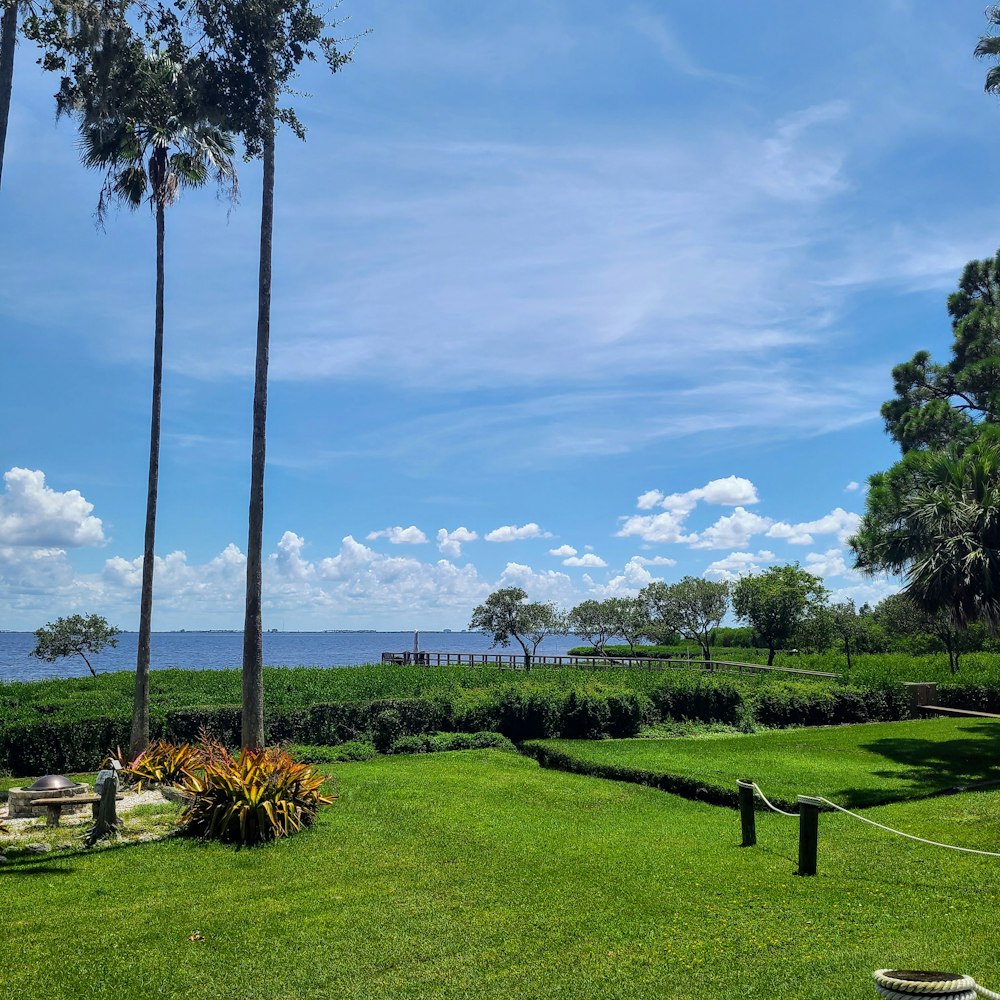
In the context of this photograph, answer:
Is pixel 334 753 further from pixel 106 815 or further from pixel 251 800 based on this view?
pixel 251 800

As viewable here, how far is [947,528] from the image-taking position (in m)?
18.7

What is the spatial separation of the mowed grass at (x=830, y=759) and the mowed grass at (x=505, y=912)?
2.62m

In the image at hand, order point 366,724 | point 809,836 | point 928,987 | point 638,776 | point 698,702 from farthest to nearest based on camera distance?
point 698,702
point 366,724
point 638,776
point 809,836
point 928,987

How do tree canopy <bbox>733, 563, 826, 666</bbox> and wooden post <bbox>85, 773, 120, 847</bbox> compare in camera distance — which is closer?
wooden post <bbox>85, 773, 120, 847</bbox>

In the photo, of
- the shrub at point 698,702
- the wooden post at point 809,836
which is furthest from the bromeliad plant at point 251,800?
the shrub at point 698,702

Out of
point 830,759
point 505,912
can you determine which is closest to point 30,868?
point 505,912

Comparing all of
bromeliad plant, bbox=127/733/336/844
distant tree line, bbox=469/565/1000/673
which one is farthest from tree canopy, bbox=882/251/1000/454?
bromeliad plant, bbox=127/733/336/844

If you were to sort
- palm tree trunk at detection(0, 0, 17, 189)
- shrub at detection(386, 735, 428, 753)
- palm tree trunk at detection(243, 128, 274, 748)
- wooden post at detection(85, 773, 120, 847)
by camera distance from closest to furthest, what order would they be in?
palm tree trunk at detection(0, 0, 17, 189), wooden post at detection(85, 773, 120, 847), palm tree trunk at detection(243, 128, 274, 748), shrub at detection(386, 735, 428, 753)

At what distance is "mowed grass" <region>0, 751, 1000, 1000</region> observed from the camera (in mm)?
6238

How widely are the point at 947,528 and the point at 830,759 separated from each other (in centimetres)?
606

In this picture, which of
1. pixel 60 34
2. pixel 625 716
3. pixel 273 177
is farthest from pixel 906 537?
pixel 60 34

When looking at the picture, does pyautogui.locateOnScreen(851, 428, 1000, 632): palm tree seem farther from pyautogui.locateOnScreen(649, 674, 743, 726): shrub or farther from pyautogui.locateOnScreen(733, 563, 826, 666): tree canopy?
pyautogui.locateOnScreen(733, 563, 826, 666): tree canopy

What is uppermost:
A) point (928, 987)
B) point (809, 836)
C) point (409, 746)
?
point (928, 987)

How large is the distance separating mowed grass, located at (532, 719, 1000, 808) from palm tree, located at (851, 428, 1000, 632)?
338 cm
